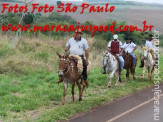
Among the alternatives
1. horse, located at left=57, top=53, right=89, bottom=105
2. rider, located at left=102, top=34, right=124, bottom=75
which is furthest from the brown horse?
rider, located at left=102, top=34, right=124, bottom=75

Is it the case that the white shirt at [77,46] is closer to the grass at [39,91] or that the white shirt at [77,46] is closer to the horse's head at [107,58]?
the grass at [39,91]

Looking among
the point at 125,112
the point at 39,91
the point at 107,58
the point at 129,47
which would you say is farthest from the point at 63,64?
the point at 129,47

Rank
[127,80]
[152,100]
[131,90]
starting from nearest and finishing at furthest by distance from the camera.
→ [152,100]
[131,90]
[127,80]

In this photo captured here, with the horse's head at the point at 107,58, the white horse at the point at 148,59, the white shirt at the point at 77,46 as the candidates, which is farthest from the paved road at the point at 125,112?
the white horse at the point at 148,59

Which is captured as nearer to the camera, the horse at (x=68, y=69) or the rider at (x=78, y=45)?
the horse at (x=68, y=69)

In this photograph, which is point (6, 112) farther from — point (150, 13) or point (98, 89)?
point (150, 13)

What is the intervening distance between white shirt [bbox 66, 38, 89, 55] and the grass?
1808mm

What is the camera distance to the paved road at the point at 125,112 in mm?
8477

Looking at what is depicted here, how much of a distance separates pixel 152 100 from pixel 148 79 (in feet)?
13.8

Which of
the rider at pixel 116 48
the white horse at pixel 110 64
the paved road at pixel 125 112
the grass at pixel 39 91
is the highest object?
the rider at pixel 116 48

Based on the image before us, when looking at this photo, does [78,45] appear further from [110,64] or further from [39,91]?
[110,64]

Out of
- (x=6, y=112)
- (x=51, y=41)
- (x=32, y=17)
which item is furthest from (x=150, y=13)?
(x=6, y=112)

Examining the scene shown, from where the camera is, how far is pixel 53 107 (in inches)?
376

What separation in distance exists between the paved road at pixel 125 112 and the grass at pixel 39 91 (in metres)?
0.38
